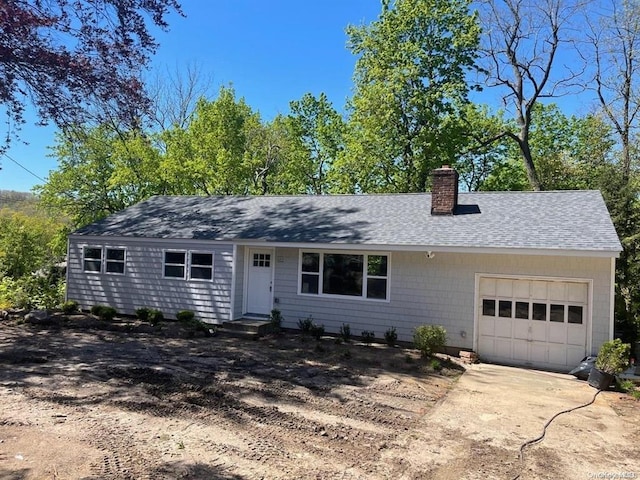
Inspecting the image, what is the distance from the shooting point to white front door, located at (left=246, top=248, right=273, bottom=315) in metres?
13.5

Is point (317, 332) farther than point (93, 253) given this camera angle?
No

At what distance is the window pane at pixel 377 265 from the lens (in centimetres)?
1200

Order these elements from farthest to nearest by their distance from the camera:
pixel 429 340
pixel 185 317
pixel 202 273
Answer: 1. pixel 202 273
2. pixel 185 317
3. pixel 429 340

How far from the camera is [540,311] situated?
412 inches

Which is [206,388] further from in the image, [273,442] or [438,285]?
[438,285]

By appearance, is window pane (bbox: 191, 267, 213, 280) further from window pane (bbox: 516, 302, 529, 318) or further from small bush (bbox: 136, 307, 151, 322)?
window pane (bbox: 516, 302, 529, 318)

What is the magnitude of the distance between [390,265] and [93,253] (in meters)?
10.2

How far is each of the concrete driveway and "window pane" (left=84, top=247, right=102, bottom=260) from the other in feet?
40.7

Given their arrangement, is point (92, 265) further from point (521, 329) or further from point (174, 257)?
point (521, 329)

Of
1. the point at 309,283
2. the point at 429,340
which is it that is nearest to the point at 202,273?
the point at 309,283

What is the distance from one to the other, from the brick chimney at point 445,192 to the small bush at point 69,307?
11.9 metres

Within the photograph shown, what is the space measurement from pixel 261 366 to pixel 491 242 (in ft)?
19.5

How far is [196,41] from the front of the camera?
1867 cm

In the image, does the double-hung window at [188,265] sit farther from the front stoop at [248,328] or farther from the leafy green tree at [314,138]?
the leafy green tree at [314,138]
